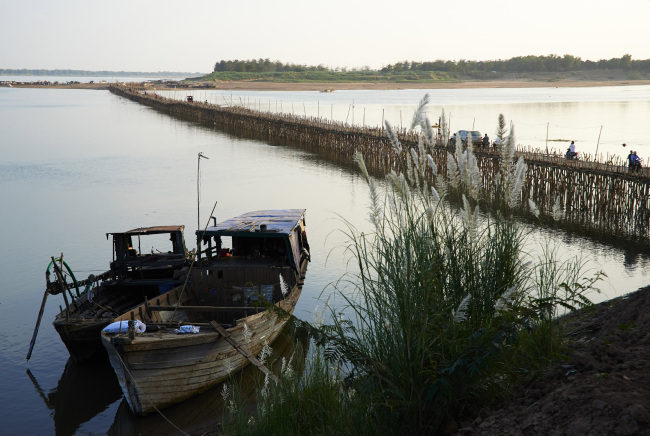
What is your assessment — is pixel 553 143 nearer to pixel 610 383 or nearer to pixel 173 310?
pixel 173 310

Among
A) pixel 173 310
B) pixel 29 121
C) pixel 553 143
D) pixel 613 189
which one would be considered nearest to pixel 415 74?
pixel 29 121

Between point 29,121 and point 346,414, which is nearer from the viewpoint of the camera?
point 346,414

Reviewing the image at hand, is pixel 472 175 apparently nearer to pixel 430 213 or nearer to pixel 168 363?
pixel 430 213

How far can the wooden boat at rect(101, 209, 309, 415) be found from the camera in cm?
966

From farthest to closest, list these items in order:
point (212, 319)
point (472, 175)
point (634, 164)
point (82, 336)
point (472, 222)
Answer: point (634, 164), point (212, 319), point (82, 336), point (472, 175), point (472, 222)

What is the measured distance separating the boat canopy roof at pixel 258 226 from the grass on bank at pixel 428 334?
766 cm

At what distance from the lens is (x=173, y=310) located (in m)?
11.9

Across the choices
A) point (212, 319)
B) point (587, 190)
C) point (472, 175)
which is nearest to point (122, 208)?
point (212, 319)

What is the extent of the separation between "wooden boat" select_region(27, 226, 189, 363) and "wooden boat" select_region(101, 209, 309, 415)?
894 millimetres

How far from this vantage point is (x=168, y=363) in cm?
989

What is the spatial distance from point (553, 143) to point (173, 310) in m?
38.2

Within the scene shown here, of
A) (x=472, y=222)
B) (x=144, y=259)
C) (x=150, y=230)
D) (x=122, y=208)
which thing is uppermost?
(x=472, y=222)

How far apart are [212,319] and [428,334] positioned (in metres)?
8.15

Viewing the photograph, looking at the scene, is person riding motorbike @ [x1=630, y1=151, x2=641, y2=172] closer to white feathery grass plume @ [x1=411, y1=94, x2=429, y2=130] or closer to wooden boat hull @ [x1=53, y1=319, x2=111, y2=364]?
wooden boat hull @ [x1=53, y1=319, x2=111, y2=364]
